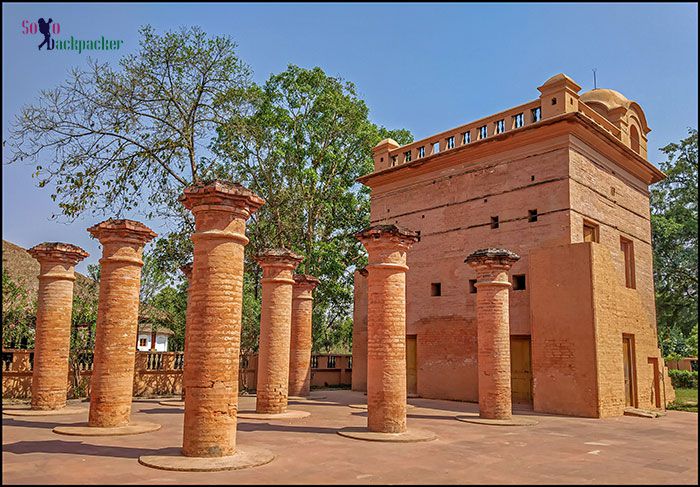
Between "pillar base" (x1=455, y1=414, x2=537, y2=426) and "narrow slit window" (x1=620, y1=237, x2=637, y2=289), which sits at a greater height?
"narrow slit window" (x1=620, y1=237, x2=637, y2=289)

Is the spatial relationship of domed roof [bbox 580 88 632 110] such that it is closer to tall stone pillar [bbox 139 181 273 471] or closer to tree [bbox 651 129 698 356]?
tree [bbox 651 129 698 356]

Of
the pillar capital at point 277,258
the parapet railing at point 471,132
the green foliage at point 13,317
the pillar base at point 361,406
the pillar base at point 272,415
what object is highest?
the parapet railing at point 471,132

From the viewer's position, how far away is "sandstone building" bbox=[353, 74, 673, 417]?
15.4m

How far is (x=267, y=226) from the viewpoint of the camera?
25.8 m

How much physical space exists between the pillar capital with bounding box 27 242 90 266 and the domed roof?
668 inches

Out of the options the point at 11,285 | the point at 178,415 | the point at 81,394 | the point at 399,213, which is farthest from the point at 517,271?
the point at 11,285

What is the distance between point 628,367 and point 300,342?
33.7 feet

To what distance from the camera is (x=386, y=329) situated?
436 inches

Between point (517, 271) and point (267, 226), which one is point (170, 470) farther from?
point (267, 226)

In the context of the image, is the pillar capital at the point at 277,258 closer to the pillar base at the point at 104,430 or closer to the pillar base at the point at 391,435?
the pillar base at the point at 104,430

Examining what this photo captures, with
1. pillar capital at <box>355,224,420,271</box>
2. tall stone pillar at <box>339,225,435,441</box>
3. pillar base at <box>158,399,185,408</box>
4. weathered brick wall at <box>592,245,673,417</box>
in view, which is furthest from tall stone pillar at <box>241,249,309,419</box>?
weathered brick wall at <box>592,245,673,417</box>

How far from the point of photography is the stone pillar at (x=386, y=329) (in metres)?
10.8

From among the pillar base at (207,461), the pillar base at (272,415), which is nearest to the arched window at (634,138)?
the pillar base at (272,415)

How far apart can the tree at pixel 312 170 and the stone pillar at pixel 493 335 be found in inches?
467
